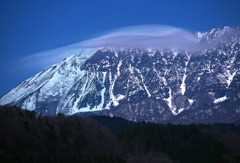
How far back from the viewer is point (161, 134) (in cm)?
19762

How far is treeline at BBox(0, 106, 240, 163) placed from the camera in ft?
492

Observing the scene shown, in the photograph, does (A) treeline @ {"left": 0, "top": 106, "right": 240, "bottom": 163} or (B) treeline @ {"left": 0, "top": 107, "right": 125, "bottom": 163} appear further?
(A) treeline @ {"left": 0, "top": 106, "right": 240, "bottom": 163}

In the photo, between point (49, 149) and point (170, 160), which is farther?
point (170, 160)

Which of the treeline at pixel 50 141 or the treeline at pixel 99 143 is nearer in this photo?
the treeline at pixel 50 141

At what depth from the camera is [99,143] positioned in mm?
186750

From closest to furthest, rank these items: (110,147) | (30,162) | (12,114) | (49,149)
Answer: (30,162) < (49,149) < (12,114) < (110,147)

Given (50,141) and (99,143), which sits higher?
(50,141)

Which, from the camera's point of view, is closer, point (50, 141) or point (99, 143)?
point (50, 141)

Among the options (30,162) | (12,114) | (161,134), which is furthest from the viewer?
(161,134)

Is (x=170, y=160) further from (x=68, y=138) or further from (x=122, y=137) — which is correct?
(x=68, y=138)

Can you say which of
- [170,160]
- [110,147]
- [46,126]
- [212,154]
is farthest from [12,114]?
[212,154]

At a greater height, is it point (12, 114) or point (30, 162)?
point (12, 114)

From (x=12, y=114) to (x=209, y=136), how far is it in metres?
90.8

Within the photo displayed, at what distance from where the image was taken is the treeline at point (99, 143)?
14988 centimetres
